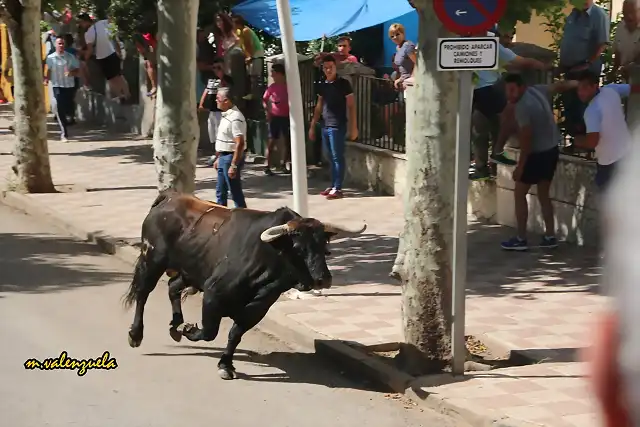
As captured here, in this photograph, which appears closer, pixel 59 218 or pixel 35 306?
pixel 35 306

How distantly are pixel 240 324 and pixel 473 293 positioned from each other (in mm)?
2914

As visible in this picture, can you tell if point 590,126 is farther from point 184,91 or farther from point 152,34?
point 152,34

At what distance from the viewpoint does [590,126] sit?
35.2 ft

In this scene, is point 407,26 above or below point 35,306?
above

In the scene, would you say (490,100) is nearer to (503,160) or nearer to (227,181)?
(503,160)

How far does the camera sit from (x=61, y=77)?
22.4 m

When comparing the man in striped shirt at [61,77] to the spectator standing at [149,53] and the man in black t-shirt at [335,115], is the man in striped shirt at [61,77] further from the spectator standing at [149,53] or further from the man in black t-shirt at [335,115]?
the man in black t-shirt at [335,115]

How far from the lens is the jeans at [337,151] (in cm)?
1556

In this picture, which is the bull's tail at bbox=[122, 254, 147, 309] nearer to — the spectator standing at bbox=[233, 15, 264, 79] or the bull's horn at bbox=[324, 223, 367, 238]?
the bull's horn at bbox=[324, 223, 367, 238]

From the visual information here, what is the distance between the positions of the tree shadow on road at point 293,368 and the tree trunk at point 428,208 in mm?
420

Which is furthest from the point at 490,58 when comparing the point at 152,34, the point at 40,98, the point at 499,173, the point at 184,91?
the point at 152,34

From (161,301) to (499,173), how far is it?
4.62 metres

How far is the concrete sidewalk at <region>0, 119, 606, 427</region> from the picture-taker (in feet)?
23.9

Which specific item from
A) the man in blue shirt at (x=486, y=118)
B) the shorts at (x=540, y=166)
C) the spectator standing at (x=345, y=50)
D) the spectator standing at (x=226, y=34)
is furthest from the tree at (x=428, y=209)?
the spectator standing at (x=226, y=34)
